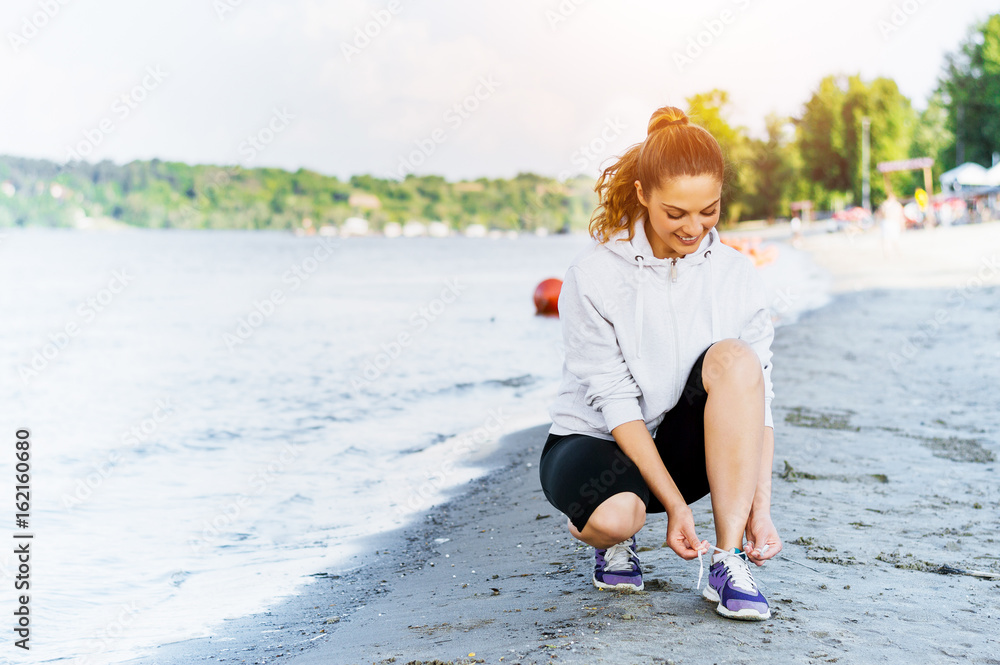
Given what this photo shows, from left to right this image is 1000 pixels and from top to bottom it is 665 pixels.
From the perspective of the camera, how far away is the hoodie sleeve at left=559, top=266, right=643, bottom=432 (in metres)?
2.32

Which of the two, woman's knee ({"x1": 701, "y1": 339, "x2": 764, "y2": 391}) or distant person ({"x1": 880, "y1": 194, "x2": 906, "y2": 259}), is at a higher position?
distant person ({"x1": 880, "y1": 194, "x2": 906, "y2": 259})

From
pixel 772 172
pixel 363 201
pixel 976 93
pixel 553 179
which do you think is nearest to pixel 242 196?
pixel 363 201

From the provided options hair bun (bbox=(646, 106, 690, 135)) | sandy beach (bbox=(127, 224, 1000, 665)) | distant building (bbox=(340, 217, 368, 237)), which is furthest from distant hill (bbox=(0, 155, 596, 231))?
hair bun (bbox=(646, 106, 690, 135))

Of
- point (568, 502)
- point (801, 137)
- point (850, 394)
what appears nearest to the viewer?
point (568, 502)

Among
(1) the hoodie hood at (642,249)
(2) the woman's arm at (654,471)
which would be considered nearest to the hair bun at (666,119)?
(1) the hoodie hood at (642,249)

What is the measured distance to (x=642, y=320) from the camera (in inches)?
93.9

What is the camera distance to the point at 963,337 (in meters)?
8.71

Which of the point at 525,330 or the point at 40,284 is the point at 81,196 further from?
the point at 525,330

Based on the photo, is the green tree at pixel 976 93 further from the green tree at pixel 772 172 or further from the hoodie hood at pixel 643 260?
the hoodie hood at pixel 643 260

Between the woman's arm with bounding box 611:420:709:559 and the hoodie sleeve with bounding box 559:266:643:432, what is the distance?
36 mm

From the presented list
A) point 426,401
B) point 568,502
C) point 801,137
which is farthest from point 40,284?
point 801,137

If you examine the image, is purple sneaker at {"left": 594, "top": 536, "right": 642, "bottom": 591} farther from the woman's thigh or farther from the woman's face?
the woman's face

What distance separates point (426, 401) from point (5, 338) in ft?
36.6

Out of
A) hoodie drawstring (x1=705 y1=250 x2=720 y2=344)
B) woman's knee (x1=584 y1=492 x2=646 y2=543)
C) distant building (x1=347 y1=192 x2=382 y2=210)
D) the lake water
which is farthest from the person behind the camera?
distant building (x1=347 y1=192 x2=382 y2=210)
